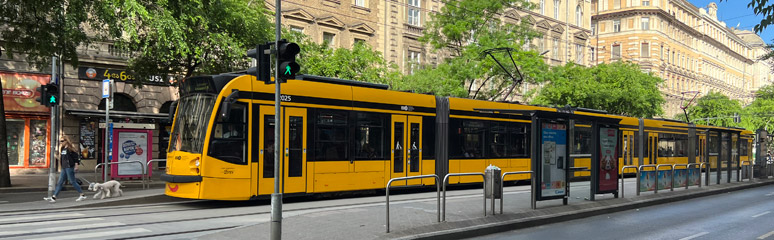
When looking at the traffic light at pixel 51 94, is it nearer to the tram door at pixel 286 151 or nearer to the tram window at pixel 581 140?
the tram door at pixel 286 151

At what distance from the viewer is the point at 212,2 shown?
1897cm

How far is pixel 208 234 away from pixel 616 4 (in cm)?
7414

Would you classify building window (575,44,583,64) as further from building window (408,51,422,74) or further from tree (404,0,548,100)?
building window (408,51,422,74)

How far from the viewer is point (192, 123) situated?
13.7 meters

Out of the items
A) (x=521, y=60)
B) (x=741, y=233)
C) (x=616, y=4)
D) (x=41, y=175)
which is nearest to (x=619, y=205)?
(x=741, y=233)

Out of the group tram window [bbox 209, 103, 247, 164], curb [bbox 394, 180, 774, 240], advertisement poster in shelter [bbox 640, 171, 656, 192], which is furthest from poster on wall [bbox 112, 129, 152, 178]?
advertisement poster in shelter [bbox 640, 171, 656, 192]

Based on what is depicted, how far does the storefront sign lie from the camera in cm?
2491

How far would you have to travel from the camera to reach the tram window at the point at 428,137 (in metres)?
18.1

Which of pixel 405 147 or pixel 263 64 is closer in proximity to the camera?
pixel 263 64

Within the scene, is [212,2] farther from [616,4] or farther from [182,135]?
[616,4]

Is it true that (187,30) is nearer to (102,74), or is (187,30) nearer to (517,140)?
(102,74)

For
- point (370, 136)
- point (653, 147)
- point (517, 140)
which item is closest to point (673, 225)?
point (370, 136)

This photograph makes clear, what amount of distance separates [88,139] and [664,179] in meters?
22.3

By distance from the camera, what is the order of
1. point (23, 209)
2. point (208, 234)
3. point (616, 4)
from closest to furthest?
point (208, 234) < point (23, 209) < point (616, 4)
